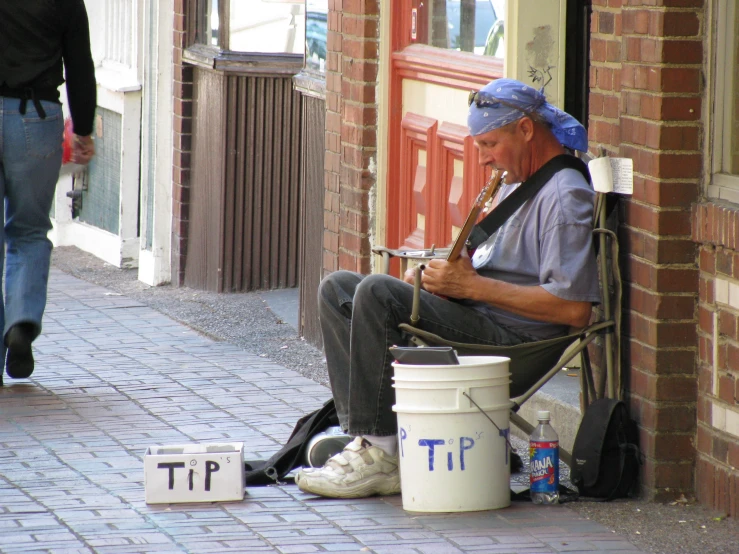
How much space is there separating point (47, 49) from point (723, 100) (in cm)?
324

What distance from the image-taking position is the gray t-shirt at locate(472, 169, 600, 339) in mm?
4586

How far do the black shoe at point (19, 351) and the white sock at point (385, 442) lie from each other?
2195 mm

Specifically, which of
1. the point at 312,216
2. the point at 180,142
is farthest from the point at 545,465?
the point at 180,142

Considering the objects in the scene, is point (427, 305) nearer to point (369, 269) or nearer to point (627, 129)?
point (627, 129)

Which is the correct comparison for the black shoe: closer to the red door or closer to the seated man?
the red door

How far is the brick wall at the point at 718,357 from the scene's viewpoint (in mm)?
4371

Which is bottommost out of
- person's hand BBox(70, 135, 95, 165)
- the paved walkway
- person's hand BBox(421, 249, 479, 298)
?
the paved walkway

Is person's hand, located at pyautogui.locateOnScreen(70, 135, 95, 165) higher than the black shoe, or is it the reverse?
person's hand, located at pyautogui.locateOnScreen(70, 135, 95, 165)

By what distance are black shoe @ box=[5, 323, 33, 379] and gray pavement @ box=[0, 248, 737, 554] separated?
4.3 inches

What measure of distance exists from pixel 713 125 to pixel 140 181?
6460 mm

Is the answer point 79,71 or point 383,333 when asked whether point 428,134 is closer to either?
point 79,71

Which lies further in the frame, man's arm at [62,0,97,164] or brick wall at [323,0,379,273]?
brick wall at [323,0,379,273]

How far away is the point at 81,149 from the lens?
6656 millimetres

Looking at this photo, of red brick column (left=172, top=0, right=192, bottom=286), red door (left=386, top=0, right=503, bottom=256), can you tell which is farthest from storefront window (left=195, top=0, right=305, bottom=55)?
red door (left=386, top=0, right=503, bottom=256)
